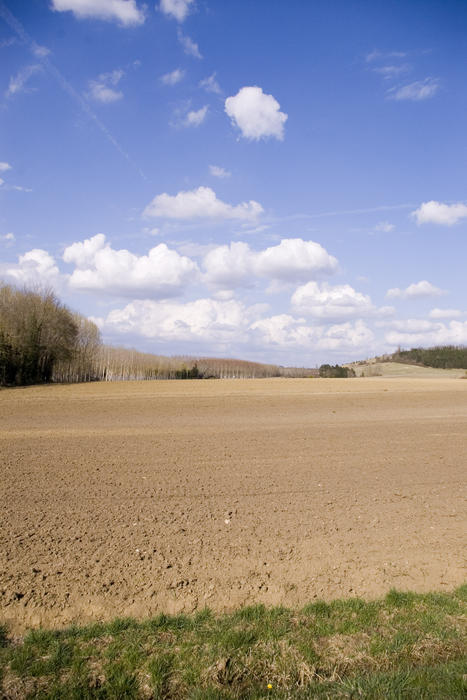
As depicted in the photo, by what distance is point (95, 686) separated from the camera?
3.60 metres

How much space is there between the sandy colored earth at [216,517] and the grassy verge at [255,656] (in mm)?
454

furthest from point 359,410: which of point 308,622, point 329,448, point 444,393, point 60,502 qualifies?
point 308,622

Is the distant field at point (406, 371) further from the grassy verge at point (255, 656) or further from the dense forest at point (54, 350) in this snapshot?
the grassy verge at point (255, 656)

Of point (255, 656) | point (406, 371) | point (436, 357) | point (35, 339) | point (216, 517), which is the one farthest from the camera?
point (436, 357)

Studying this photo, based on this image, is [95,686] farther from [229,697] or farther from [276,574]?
[276,574]

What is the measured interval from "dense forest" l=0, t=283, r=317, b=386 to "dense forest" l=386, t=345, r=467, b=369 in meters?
41.3

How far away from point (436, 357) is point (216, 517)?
2760 inches

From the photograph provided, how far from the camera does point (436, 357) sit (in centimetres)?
6981

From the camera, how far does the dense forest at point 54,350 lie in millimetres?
33562

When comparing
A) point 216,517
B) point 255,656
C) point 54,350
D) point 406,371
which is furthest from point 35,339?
point 406,371

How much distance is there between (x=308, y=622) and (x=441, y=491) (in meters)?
5.84

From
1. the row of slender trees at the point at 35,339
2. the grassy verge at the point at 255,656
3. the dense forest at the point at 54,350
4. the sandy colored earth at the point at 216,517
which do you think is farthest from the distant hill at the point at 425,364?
the grassy verge at the point at 255,656

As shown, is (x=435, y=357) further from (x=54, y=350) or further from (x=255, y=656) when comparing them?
(x=255, y=656)

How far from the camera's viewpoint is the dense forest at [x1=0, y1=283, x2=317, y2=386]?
3356 cm
